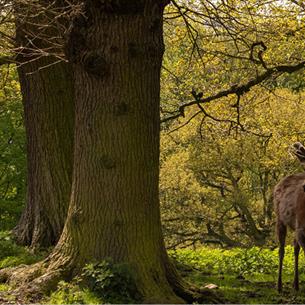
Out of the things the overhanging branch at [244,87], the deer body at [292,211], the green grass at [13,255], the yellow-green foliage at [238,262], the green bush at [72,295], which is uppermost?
the overhanging branch at [244,87]

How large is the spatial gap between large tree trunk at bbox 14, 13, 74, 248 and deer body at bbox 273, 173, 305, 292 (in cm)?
324

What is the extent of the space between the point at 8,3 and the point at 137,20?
1.68m

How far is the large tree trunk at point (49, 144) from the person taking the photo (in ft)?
31.2

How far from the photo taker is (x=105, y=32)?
6.56 m

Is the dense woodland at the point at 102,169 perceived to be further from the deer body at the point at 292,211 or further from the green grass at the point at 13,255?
the deer body at the point at 292,211

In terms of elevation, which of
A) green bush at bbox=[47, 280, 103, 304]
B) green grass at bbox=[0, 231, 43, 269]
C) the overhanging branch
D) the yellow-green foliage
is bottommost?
green bush at bbox=[47, 280, 103, 304]

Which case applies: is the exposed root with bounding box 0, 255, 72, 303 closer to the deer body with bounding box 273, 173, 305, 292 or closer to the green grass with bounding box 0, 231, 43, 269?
the green grass with bounding box 0, 231, 43, 269

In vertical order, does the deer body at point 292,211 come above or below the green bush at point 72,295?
above

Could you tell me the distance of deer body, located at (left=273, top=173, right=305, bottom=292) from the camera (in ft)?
25.4

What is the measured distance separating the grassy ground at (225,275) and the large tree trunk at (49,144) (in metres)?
0.45

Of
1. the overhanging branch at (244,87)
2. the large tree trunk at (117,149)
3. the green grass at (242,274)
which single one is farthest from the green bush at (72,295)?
the overhanging branch at (244,87)

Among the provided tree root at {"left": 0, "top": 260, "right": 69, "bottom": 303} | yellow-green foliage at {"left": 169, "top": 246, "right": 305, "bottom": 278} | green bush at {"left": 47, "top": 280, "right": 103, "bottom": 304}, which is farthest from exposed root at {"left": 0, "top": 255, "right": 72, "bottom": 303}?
yellow-green foliage at {"left": 169, "top": 246, "right": 305, "bottom": 278}

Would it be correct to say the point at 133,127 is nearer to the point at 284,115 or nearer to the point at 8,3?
the point at 8,3

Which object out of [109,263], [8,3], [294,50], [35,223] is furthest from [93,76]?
[294,50]
